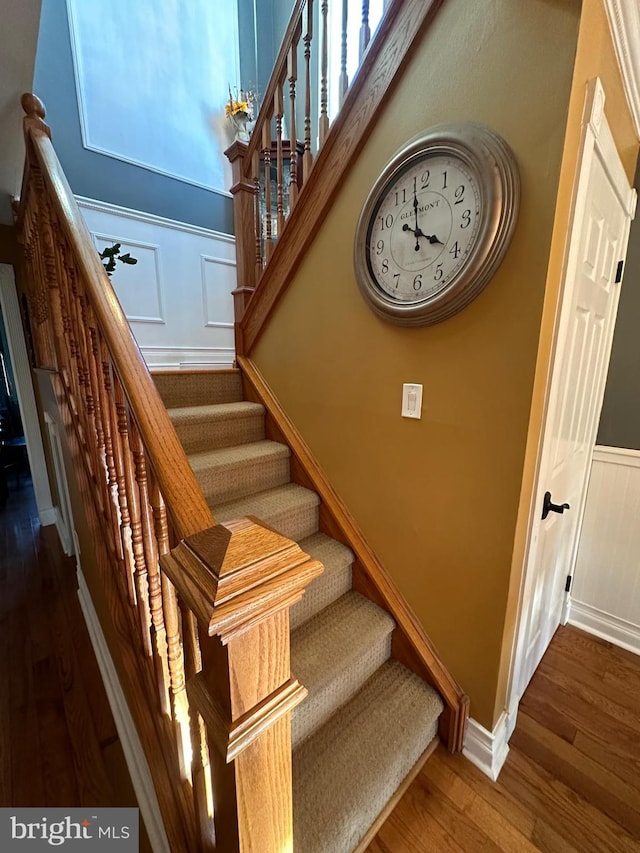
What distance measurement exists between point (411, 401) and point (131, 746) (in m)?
1.59

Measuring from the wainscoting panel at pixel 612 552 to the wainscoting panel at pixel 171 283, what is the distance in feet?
10.3

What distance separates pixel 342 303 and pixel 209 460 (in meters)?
0.93

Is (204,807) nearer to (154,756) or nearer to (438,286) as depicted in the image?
(154,756)

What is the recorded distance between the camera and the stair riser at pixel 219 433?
1.68m

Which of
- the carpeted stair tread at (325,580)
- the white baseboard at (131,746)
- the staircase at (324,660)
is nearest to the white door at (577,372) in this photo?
the staircase at (324,660)

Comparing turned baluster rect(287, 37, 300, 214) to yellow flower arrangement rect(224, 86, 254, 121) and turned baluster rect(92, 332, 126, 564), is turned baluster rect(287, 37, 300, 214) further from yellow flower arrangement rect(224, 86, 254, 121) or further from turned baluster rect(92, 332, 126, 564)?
yellow flower arrangement rect(224, 86, 254, 121)

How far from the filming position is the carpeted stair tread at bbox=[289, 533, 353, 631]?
1410 millimetres

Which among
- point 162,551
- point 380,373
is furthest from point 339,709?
point 380,373

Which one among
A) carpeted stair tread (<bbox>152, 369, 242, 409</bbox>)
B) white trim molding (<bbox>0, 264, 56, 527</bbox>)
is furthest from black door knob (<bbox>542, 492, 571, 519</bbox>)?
white trim molding (<bbox>0, 264, 56, 527</bbox>)

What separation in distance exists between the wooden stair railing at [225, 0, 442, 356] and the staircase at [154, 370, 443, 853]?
22.6 inches

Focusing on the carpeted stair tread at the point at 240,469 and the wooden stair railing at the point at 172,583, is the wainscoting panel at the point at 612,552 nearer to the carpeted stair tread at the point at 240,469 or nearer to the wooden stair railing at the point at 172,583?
the carpeted stair tread at the point at 240,469

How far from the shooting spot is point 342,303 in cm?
148

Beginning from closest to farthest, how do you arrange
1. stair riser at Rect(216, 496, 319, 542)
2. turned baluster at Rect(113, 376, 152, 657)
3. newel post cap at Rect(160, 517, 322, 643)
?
newel post cap at Rect(160, 517, 322, 643), turned baluster at Rect(113, 376, 152, 657), stair riser at Rect(216, 496, 319, 542)

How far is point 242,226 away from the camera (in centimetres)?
194
